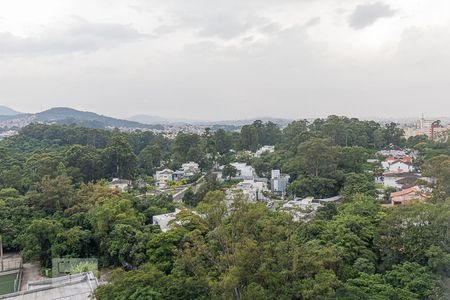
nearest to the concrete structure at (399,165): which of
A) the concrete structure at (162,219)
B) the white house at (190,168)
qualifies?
the white house at (190,168)

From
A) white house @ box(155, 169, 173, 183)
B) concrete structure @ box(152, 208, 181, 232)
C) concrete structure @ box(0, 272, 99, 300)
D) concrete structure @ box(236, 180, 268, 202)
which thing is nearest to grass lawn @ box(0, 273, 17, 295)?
concrete structure @ box(0, 272, 99, 300)

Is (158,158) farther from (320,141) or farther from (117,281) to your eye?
(117,281)

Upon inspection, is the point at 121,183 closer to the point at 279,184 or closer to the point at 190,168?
the point at 190,168

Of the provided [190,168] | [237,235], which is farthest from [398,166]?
[237,235]

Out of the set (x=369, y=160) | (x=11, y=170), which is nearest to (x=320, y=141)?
(x=369, y=160)

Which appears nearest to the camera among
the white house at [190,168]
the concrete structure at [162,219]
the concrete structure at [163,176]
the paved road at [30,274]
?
the paved road at [30,274]

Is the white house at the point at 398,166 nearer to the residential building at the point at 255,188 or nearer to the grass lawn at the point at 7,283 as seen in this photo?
the residential building at the point at 255,188
